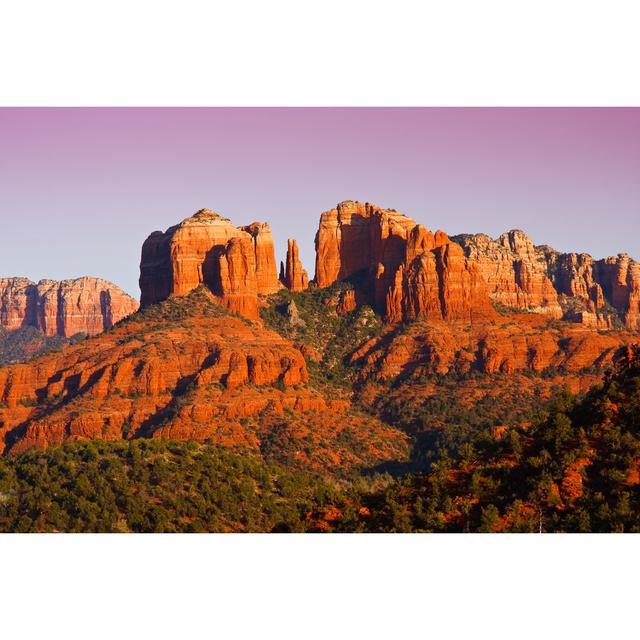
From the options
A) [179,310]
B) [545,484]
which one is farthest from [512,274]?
[545,484]

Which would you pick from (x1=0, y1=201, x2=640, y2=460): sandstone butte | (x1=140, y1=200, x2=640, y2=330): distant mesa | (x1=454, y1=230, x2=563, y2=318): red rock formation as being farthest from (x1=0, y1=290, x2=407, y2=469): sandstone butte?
(x1=454, y1=230, x2=563, y2=318): red rock formation

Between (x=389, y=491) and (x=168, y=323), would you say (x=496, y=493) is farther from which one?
(x=168, y=323)

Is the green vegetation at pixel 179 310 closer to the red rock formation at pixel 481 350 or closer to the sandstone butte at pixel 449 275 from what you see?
the red rock formation at pixel 481 350

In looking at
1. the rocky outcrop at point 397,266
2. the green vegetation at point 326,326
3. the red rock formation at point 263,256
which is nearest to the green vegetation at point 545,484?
the green vegetation at point 326,326

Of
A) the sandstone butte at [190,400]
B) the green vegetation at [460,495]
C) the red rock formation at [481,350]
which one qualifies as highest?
the red rock formation at [481,350]

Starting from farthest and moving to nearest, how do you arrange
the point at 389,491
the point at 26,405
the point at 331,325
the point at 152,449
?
1. the point at 331,325
2. the point at 26,405
3. the point at 152,449
4. the point at 389,491

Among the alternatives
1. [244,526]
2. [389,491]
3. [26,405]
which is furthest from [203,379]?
[389,491]
